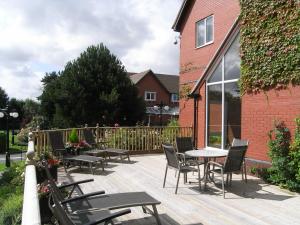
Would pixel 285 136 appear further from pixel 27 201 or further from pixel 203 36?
pixel 203 36

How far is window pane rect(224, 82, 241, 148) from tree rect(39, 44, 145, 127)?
667 inches

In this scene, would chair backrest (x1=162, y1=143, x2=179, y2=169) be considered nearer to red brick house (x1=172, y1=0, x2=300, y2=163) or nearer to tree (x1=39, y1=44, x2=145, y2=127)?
red brick house (x1=172, y1=0, x2=300, y2=163)

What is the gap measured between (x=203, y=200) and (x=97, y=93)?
2207cm

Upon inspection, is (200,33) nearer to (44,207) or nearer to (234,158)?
(234,158)

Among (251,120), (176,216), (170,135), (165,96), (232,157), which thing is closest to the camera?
(176,216)

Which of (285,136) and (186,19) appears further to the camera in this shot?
(186,19)

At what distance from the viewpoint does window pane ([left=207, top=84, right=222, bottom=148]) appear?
34.1ft

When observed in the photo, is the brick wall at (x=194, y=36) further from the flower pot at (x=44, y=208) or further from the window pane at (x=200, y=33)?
the flower pot at (x=44, y=208)

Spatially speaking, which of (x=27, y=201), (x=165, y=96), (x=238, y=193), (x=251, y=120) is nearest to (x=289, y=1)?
(x=251, y=120)

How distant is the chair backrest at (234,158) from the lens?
21.3 ft

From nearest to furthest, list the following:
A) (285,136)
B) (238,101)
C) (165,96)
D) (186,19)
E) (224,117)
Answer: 1. (285,136)
2. (238,101)
3. (224,117)
4. (186,19)
5. (165,96)

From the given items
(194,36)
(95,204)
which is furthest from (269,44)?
(194,36)

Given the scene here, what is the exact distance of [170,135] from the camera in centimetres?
1335

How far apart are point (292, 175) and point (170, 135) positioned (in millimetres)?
6759
